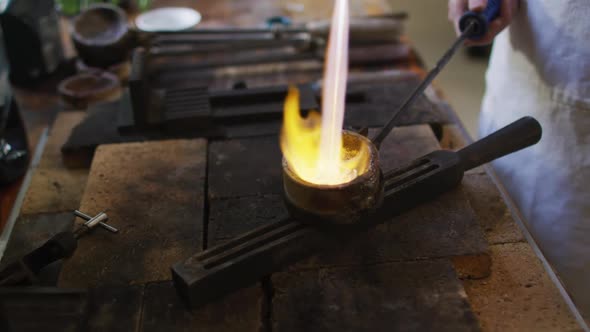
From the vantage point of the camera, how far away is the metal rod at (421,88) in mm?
1155

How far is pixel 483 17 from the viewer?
131 centimetres

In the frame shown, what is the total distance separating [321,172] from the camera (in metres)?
0.98

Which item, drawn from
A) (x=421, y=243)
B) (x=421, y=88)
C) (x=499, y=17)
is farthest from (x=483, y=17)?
(x=421, y=243)

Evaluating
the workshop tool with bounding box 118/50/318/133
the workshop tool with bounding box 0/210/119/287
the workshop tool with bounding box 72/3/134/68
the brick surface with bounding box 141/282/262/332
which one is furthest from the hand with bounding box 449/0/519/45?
the workshop tool with bounding box 72/3/134/68

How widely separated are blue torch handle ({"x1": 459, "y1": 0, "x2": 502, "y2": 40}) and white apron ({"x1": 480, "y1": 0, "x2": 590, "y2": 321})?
70mm

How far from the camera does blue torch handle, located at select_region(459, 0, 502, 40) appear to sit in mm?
1314

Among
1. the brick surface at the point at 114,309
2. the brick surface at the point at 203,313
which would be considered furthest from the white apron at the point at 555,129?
the brick surface at the point at 114,309

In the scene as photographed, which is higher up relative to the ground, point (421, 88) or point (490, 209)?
point (421, 88)

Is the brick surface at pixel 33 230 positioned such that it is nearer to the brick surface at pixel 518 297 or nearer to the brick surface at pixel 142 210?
the brick surface at pixel 142 210

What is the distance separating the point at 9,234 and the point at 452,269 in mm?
890

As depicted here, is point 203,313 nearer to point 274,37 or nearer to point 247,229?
point 247,229

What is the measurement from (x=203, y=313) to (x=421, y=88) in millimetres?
648

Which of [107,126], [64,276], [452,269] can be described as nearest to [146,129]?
[107,126]

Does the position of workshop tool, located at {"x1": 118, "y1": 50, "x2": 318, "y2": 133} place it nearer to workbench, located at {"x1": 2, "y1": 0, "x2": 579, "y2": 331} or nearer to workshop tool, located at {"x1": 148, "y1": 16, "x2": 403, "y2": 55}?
workbench, located at {"x1": 2, "y1": 0, "x2": 579, "y2": 331}
